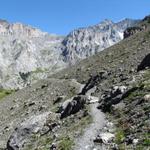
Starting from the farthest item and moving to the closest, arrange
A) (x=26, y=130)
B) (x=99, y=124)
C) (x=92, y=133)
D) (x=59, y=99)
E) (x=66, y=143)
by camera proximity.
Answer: (x=59, y=99) → (x=26, y=130) → (x=99, y=124) → (x=92, y=133) → (x=66, y=143)

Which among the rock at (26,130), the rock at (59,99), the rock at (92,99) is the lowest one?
the rock at (26,130)

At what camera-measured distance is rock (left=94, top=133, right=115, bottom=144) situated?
33.0 meters

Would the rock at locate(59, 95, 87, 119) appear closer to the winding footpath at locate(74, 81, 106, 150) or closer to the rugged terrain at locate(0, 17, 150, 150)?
the rugged terrain at locate(0, 17, 150, 150)

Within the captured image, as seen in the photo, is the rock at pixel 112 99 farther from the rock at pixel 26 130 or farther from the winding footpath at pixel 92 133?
the rock at pixel 26 130

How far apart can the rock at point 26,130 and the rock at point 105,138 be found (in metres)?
13.0

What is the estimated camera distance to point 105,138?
109ft

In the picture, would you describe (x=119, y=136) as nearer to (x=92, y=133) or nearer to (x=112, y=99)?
(x=92, y=133)

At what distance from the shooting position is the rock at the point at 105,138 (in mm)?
33000

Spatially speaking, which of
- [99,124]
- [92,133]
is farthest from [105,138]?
[99,124]

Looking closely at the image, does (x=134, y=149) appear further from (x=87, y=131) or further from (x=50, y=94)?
(x=50, y=94)

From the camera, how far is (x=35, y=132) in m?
48.0

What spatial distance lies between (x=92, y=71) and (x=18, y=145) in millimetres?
50958

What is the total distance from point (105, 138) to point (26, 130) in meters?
17.0

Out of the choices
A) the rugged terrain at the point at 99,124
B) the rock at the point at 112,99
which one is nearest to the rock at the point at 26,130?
the rugged terrain at the point at 99,124
